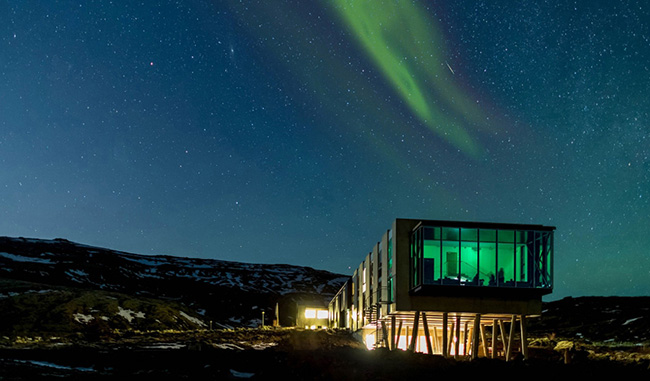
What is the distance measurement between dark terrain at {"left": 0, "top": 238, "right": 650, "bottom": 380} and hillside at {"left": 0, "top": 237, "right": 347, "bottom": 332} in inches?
11.4

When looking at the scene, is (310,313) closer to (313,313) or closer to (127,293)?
(313,313)

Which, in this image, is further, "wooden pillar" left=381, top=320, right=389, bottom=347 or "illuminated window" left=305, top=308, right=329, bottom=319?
"illuminated window" left=305, top=308, right=329, bottom=319

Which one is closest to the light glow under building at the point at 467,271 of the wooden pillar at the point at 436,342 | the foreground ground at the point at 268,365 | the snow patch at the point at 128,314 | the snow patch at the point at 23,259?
the foreground ground at the point at 268,365

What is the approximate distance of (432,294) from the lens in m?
39.2

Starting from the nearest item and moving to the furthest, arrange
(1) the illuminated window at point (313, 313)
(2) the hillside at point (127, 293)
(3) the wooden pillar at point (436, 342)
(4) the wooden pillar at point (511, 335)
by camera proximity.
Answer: (4) the wooden pillar at point (511, 335) → (3) the wooden pillar at point (436, 342) → (2) the hillside at point (127, 293) → (1) the illuminated window at point (313, 313)

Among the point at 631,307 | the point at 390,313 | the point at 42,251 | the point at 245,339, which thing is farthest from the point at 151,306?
the point at 42,251

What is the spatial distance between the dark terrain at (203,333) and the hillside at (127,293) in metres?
0.29

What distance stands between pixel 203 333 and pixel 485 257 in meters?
29.4

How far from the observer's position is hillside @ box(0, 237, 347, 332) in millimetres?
75938

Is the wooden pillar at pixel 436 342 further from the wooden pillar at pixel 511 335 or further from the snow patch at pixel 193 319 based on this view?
the snow patch at pixel 193 319

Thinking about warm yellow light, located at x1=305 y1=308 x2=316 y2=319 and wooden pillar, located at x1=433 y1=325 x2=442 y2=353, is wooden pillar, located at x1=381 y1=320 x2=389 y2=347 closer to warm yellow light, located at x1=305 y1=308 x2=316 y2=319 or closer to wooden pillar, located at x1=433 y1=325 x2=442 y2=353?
wooden pillar, located at x1=433 y1=325 x2=442 y2=353

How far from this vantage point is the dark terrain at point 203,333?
86.5 ft

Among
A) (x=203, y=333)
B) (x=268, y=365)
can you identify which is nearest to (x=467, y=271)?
(x=268, y=365)

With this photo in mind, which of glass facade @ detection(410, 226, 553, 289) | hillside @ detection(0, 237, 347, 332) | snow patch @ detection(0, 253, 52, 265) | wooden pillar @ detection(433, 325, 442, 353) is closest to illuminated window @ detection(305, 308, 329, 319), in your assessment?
hillside @ detection(0, 237, 347, 332)
